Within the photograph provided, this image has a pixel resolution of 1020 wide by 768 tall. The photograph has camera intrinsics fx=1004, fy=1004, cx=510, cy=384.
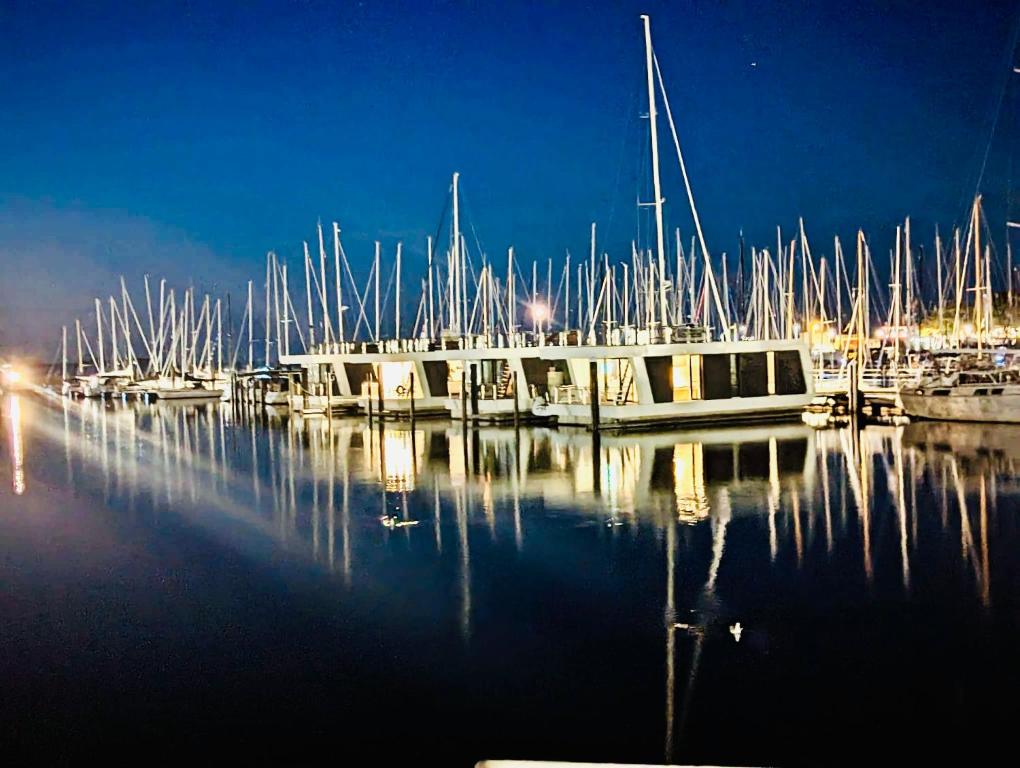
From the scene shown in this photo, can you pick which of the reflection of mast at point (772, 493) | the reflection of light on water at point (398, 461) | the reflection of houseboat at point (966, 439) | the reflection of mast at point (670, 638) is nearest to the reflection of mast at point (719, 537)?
the reflection of mast at point (670, 638)

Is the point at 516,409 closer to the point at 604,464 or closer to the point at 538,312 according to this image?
the point at 604,464

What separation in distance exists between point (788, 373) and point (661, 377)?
6.18 m

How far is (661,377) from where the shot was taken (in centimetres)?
3769

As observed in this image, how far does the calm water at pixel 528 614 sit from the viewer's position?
30.5 ft

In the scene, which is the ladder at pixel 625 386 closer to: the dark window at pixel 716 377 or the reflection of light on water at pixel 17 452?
the dark window at pixel 716 377

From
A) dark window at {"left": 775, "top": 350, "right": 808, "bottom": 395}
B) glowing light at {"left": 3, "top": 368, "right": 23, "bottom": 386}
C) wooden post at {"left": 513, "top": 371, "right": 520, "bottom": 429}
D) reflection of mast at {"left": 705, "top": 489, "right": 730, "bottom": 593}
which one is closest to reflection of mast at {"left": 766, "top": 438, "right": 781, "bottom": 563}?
reflection of mast at {"left": 705, "top": 489, "right": 730, "bottom": 593}

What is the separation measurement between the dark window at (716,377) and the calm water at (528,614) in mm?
10817

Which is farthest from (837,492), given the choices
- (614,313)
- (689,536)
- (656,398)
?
(614,313)

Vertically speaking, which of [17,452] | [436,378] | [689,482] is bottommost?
[689,482]

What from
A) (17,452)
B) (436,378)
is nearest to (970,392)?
(436,378)

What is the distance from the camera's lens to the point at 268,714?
9836 millimetres

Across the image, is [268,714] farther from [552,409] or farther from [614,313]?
[614,313]

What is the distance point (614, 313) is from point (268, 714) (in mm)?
67065

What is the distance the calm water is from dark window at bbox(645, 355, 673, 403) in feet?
32.9
